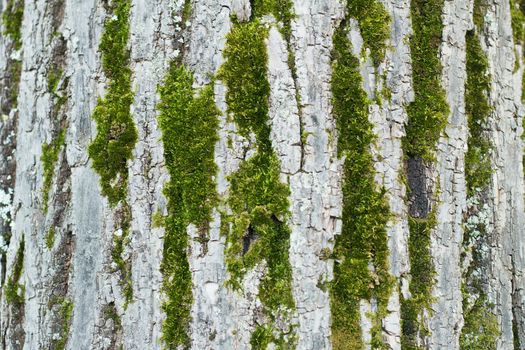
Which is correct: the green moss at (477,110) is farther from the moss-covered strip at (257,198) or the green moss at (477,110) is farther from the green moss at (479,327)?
the moss-covered strip at (257,198)

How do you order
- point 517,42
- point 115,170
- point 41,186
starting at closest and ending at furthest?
1. point 115,170
2. point 41,186
3. point 517,42

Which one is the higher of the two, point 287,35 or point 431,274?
point 287,35

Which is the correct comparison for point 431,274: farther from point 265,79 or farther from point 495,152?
point 265,79

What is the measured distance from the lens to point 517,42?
10.9ft

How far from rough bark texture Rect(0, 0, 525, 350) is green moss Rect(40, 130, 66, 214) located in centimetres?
1

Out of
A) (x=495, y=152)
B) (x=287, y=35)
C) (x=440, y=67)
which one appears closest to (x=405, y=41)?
(x=440, y=67)

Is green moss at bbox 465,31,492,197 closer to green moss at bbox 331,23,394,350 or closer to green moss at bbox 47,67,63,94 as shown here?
green moss at bbox 331,23,394,350

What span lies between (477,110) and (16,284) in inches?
112

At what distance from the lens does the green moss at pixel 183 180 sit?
258 centimetres

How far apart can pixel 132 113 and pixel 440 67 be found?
5.46 feet

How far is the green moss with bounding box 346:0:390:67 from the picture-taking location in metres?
2.71

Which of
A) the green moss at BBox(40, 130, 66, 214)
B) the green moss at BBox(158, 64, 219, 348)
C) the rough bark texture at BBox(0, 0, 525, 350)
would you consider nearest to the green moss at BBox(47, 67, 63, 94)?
the rough bark texture at BBox(0, 0, 525, 350)

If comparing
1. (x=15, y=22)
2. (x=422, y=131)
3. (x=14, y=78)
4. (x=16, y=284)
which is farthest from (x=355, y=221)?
(x=15, y=22)

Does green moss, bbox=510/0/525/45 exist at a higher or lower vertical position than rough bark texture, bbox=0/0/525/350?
higher
